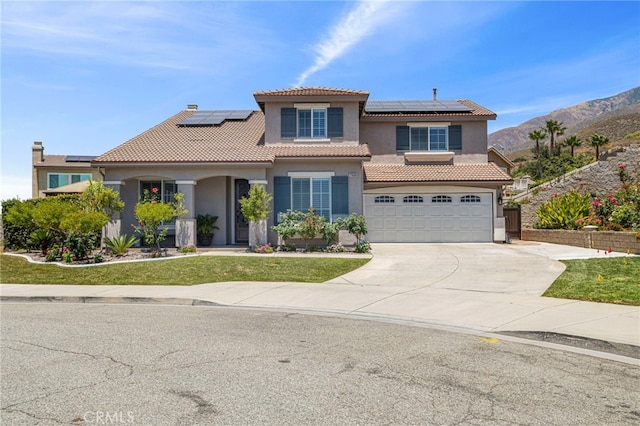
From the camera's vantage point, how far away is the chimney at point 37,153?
133 ft

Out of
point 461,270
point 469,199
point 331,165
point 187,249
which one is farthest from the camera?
point 469,199

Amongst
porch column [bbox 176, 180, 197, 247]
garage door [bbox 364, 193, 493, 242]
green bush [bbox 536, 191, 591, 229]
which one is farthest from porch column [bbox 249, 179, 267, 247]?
green bush [bbox 536, 191, 591, 229]

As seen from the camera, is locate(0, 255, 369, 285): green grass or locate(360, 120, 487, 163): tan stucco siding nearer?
locate(0, 255, 369, 285): green grass

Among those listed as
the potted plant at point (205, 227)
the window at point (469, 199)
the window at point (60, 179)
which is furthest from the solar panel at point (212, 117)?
the window at point (60, 179)

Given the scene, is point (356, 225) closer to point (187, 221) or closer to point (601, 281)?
point (187, 221)

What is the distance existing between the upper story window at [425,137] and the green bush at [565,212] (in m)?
5.17

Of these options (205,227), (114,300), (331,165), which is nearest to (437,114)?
(331,165)

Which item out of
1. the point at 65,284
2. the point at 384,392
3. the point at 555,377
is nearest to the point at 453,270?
the point at 555,377

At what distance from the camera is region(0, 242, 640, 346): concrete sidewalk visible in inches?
327

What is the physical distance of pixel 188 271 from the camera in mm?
14508

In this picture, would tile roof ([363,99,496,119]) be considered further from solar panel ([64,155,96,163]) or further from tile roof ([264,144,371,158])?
solar panel ([64,155,96,163])

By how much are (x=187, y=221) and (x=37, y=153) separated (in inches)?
1141

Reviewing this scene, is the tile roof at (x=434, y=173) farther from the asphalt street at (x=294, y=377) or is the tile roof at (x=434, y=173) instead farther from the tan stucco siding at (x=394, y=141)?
the asphalt street at (x=294, y=377)

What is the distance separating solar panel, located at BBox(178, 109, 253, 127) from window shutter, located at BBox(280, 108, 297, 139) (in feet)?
14.6
